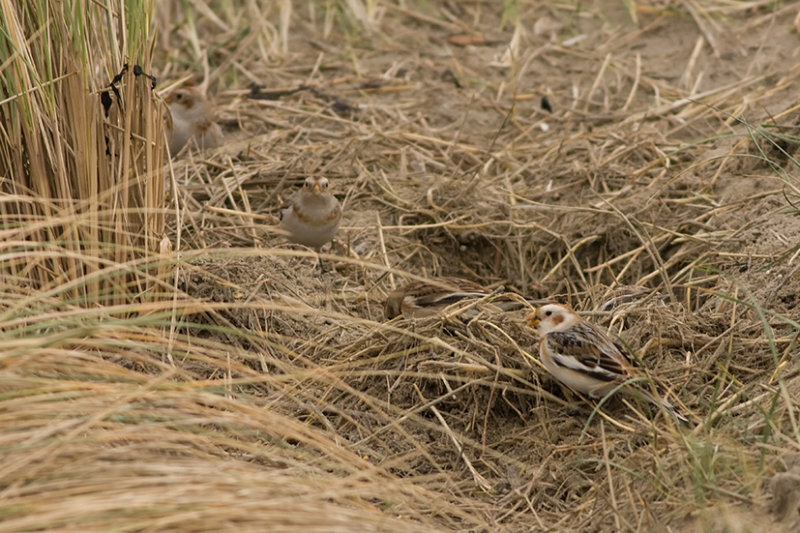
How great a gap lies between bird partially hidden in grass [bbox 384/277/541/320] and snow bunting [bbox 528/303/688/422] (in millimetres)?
680

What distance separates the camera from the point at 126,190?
15.2 ft

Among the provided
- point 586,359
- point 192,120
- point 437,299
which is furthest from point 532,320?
point 192,120

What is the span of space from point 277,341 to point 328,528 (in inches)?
93.5

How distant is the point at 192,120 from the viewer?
7.68 metres

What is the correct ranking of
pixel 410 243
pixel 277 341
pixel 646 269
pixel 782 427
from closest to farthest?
pixel 782 427, pixel 277 341, pixel 646 269, pixel 410 243

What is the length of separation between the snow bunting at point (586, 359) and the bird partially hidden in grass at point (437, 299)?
26.8 inches

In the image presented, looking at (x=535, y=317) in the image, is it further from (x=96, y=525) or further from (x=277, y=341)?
(x=96, y=525)

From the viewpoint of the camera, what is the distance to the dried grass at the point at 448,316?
10.7 feet

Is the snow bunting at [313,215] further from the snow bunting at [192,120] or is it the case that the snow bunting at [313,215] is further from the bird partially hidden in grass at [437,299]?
the snow bunting at [192,120]

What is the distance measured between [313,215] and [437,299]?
1098mm

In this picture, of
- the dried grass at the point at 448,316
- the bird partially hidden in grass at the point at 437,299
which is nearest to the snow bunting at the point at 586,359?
the dried grass at the point at 448,316

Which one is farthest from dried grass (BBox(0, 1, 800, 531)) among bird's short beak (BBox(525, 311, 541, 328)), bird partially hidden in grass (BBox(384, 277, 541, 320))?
bird partially hidden in grass (BBox(384, 277, 541, 320))

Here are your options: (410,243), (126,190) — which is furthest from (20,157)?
(410,243)

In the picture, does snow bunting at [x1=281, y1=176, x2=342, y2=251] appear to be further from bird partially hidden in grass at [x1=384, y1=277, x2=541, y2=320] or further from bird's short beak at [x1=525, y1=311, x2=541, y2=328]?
bird's short beak at [x1=525, y1=311, x2=541, y2=328]
